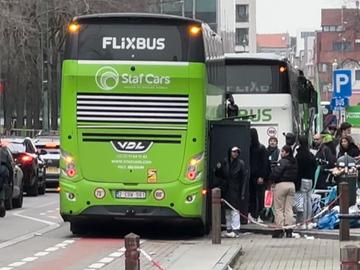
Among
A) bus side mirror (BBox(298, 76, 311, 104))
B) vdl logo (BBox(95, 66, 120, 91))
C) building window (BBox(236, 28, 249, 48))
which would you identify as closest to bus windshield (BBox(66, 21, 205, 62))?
vdl logo (BBox(95, 66, 120, 91))

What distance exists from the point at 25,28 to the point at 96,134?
115ft

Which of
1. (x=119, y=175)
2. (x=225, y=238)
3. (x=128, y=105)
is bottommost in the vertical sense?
(x=225, y=238)

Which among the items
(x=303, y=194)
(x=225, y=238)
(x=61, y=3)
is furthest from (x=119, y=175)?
(x=61, y=3)

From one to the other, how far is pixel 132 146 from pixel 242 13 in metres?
140

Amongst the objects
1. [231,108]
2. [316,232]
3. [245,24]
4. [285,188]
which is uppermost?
[245,24]

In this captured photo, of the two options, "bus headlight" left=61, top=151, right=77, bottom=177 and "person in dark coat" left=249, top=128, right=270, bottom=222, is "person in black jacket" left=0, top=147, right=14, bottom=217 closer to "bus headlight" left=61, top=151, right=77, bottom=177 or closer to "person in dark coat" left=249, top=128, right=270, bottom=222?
"bus headlight" left=61, top=151, right=77, bottom=177

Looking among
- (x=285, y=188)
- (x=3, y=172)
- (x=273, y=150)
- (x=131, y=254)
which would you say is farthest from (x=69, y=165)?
(x=131, y=254)

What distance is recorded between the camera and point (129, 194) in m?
19.9

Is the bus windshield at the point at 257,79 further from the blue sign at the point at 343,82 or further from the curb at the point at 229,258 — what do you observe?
the curb at the point at 229,258

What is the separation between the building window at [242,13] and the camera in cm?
15788

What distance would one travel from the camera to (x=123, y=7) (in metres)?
60.3

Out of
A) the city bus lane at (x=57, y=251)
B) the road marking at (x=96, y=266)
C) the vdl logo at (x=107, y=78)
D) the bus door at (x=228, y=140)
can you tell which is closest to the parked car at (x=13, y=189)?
the city bus lane at (x=57, y=251)

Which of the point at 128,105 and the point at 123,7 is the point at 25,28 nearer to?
the point at 123,7

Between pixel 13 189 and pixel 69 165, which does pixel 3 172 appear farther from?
pixel 69 165
